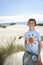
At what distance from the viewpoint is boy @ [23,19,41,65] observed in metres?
1.56

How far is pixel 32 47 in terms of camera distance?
61.6 inches

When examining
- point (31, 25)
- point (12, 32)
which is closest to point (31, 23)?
point (31, 25)

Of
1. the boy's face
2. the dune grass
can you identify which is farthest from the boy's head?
the dune grass

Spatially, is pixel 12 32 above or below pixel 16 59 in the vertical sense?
above

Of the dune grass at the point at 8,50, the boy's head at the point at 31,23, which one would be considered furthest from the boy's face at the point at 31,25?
the dune grass at the point at 8,50

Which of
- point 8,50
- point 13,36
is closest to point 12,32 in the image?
point 13,36

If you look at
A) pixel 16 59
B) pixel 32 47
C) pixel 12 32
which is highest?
pixel 12 32

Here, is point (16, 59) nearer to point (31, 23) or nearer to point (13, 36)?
point (13, 36)

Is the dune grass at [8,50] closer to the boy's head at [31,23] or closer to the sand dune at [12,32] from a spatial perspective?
the sand dune at [12,32]

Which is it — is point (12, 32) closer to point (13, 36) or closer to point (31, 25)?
point (13, 36)

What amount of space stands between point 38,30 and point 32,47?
174 millimetres

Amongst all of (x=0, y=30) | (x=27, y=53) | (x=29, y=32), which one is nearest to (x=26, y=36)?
(x=29, y=32)

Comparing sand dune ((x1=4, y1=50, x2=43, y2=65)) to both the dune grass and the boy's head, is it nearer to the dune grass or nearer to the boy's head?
the dune grass

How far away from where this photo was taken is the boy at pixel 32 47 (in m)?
1.56
